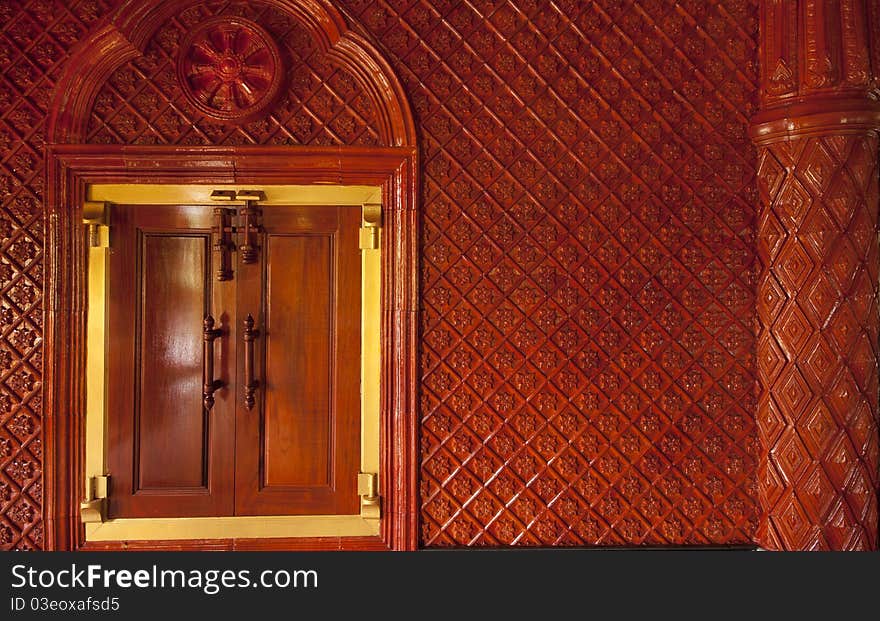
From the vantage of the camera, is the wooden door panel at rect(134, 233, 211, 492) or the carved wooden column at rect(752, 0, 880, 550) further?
the wooden door panel at rect(134, 233, 211, 492)

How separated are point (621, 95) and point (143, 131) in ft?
7.33

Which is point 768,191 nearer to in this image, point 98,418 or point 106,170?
point 106,170

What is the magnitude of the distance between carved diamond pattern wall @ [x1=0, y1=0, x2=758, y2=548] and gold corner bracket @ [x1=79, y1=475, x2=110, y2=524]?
1485 millimetres

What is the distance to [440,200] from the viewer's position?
279 centimetres

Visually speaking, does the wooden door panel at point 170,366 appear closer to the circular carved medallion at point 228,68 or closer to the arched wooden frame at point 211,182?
the arched wooden frame at point 211,182

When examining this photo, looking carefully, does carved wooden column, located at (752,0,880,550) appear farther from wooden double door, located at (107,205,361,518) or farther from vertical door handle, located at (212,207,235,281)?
vertical door handle, located at (212,207,235,281)

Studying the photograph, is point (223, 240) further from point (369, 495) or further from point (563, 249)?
point (563, 249)

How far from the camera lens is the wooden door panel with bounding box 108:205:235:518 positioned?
2.79 metres

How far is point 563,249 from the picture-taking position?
Answer: 9.22 feet

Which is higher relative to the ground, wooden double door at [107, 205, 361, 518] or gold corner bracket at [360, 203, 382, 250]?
gold corner bracket at [360, 203, 382, 250]

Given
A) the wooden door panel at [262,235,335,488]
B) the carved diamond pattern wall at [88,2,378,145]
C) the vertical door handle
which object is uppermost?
the carved diamond pattern wall at [88,2,378,145]

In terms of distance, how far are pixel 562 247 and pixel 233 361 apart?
5.39 ft

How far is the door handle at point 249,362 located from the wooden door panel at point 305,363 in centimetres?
3

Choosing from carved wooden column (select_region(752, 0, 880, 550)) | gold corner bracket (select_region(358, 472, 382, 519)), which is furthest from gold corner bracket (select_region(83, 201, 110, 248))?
carved wooden column (select_region(752, 0, 880, 550))
